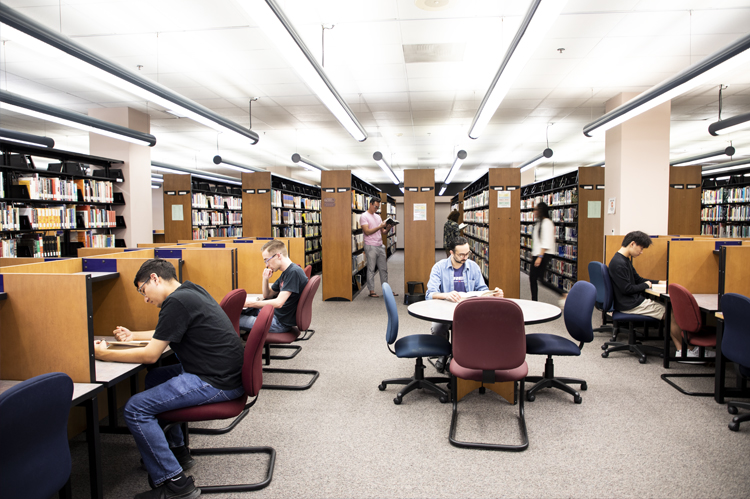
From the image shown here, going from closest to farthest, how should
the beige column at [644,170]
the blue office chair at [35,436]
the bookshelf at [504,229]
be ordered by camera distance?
1. the blue office chair at [35,436]
2. the beige column at [644,170]
3. the bookshelf at [504,229]

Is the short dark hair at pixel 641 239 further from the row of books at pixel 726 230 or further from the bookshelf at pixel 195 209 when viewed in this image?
the bookshelf at pixel 195 209

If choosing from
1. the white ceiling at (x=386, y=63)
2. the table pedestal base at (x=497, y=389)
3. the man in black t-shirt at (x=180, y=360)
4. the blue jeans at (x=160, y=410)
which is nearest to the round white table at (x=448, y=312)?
the table pedestal base at (x=497, y=389)

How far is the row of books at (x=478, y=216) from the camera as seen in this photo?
849 cm

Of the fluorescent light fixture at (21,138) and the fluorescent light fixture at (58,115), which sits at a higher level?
the fluorescent light fixture at (58,115)

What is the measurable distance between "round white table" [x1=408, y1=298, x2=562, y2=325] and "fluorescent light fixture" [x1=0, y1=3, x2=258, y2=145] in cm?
339

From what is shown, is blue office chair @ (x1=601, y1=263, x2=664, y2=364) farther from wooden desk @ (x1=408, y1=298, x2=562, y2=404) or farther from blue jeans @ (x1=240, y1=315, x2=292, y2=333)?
blue jeans @ (x1=240, y1=315, x2=292, y2=333)

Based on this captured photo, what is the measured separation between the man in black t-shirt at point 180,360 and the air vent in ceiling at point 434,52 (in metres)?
3.90

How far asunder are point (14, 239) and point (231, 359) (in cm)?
479

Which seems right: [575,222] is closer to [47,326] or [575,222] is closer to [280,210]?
[280,210]

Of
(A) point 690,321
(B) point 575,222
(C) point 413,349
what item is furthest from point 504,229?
(C) point 413,349

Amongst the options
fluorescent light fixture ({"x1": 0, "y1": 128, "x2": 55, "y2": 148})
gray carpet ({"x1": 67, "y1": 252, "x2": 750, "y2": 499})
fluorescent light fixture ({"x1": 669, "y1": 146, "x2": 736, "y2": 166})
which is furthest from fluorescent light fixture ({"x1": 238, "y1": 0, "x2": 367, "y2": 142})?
fluorescent light fixture ({"x1": 669, "y1": 146, "x2": 736, "y2": 166})

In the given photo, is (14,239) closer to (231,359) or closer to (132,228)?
(132,228)

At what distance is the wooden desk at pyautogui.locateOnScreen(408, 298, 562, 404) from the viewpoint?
2.93 m

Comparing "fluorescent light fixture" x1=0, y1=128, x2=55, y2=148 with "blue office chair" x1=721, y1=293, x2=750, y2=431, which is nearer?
"blue office chair" x1=721, y1=293, x2=750, y2=431
